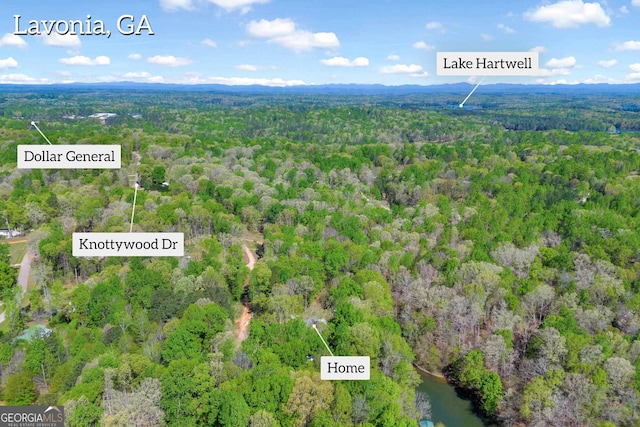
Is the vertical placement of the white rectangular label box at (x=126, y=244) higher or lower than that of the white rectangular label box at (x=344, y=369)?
higher

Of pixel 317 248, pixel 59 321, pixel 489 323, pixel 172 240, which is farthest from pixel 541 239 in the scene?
pixel 59 321

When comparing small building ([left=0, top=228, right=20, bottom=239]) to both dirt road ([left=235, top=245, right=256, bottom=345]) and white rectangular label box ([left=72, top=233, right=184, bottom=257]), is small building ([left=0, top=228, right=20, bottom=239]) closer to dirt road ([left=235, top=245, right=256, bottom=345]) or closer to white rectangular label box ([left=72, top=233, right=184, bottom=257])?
dirt road ([left=235, top=245, right=256, bottom=345])

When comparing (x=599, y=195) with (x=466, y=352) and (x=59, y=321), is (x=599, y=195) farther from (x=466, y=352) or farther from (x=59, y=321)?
(x=59, y=321)

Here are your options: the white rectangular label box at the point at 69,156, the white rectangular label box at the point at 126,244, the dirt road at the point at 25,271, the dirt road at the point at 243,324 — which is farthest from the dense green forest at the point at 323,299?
the white rectangular label box at the point at 69,156

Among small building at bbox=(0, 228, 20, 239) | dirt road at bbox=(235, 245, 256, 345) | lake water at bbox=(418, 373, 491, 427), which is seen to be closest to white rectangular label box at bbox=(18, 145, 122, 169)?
dirt road at bbox=(235, 245, 256, 345)

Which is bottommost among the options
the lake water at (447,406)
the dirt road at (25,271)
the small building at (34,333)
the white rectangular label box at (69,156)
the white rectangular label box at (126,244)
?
the lake water at (447,406)

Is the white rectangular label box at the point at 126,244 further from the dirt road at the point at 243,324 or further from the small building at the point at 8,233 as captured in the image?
the small building at the point at 8,233
